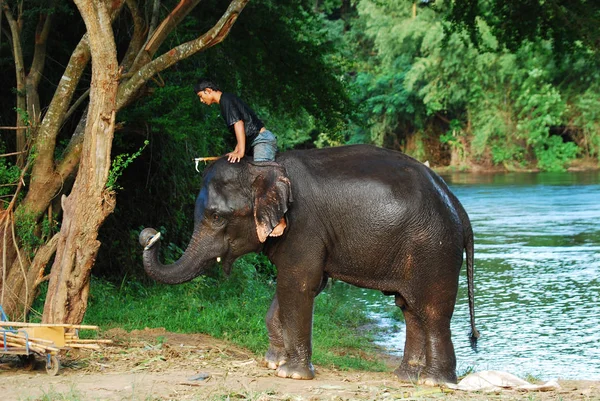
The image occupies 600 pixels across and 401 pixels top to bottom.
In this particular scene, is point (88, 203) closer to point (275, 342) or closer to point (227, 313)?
point (275, 342)

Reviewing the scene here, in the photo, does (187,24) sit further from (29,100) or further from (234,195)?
(234,195)

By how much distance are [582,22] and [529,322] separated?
4.67m

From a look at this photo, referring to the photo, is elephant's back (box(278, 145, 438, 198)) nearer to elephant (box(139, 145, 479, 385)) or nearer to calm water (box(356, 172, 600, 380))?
elephant (box(139, 145, 479, 385))

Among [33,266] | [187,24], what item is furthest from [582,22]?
[33,266]

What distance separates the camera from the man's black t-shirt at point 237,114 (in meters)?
8.00

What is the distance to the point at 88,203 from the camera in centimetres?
806

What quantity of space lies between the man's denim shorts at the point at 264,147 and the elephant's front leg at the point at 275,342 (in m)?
1.27

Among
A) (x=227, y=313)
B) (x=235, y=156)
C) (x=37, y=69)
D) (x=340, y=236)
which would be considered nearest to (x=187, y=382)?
(x=340, y=236)

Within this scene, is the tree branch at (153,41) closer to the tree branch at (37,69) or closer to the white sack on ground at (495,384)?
the tree branch at (37,69)

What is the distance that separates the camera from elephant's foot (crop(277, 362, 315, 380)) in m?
7.85

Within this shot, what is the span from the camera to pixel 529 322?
12.2 m

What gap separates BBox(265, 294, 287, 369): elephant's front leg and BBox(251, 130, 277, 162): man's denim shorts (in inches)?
49.8

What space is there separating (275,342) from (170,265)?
1.10 m

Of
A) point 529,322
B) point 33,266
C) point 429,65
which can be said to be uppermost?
point 429,65
